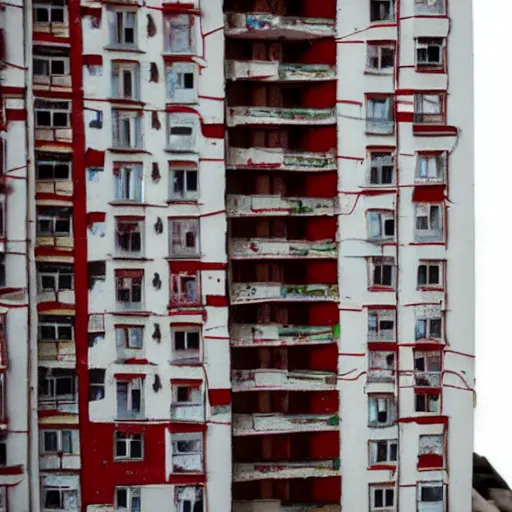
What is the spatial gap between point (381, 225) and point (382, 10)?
2.61m

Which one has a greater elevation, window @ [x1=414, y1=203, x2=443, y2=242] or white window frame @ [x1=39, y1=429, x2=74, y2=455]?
window @ [x1=414, y1=203, x2=443, y2=242]

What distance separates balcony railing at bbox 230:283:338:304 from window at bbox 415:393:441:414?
163 cm

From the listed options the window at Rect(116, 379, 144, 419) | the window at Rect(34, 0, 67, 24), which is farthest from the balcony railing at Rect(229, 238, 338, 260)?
the window at Rect(34, 0, 67, 24)

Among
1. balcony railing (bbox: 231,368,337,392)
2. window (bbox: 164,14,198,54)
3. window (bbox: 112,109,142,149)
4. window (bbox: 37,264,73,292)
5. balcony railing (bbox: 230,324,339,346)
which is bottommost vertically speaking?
balcony railing (bbox: 231,368,337,392)

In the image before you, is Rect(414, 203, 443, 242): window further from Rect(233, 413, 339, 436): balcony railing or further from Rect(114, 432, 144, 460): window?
Rect(114, 432, 144, 460): window

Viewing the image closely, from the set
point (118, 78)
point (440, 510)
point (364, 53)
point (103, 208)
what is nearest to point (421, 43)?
point (364, 53)

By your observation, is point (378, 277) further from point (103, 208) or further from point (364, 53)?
point (103, 208)

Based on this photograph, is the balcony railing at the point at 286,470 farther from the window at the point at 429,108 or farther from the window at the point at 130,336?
the window at the point at 429,108

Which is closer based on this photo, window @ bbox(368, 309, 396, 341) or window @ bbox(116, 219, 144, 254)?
window @ bbox(116, 219, 144, 254)

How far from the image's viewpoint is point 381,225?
10508 millimetres

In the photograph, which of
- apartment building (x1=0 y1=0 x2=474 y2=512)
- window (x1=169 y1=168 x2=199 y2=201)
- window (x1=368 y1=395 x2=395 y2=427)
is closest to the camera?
apartment building (x1=0 y1=0 x2=474 y2=512)

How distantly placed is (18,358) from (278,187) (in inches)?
152

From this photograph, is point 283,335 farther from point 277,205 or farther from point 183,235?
point 183,235

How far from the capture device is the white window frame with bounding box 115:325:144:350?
1022 cm
